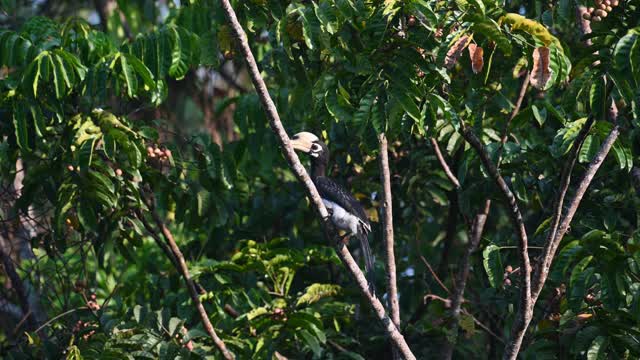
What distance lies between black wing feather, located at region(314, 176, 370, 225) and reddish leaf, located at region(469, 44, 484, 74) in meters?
1.62

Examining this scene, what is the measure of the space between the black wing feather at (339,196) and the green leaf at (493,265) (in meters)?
1.22

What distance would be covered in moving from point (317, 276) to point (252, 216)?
1.89ft

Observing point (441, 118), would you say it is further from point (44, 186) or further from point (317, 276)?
point (44, 186)

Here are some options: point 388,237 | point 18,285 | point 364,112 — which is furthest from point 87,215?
point 364,112

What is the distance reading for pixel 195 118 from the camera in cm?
919

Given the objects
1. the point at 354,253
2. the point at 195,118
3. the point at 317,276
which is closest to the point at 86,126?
the point at 317,276

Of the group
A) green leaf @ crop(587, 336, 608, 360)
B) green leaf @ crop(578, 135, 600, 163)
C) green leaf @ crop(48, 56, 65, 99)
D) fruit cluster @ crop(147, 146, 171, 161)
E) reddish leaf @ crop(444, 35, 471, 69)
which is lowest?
green leaf @ crop(587, 336, 608, 360)

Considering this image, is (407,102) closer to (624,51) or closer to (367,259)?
(624,51)

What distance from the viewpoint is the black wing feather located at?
210 inches

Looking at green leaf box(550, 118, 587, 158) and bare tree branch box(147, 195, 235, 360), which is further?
bare tree branch box(147, 195, 235, 360)

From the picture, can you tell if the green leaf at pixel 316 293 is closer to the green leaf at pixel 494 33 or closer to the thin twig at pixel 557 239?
the thin twig at pixel 557 239

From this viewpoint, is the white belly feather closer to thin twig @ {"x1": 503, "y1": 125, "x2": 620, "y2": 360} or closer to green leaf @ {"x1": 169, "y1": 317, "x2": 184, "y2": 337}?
green leaf @ {"x1": 169, "y1": 317, "x2": 184, "y2": 337}

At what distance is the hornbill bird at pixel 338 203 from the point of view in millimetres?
5324

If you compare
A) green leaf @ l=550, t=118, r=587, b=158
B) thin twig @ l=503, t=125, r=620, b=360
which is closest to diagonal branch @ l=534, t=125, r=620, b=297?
thin twig @ l=503, t=125, r=620, b=360
